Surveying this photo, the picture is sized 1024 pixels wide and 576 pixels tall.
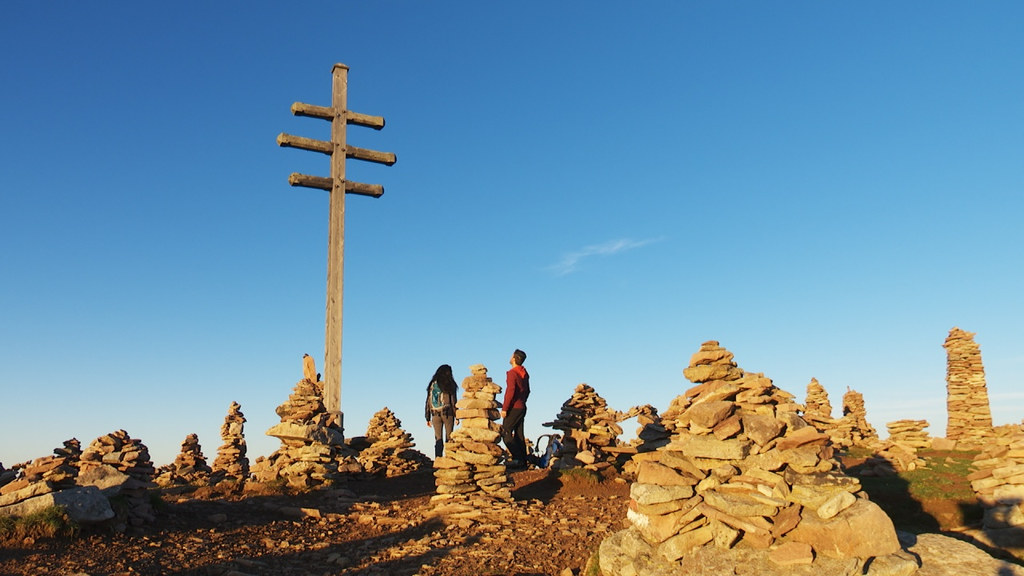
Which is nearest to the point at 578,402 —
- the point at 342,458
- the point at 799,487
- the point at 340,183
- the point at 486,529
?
the point at 342,458

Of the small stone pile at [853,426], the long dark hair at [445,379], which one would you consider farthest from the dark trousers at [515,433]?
the small stone pile at [853,426]

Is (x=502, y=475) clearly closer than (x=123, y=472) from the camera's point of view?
No

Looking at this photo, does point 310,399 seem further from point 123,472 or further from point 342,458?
point 123,472

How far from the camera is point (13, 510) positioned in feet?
29.3

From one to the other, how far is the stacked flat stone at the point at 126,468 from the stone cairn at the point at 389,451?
551 cm

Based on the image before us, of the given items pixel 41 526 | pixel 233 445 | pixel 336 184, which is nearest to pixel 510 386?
pixel 336 184

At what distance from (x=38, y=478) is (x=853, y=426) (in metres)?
26.8

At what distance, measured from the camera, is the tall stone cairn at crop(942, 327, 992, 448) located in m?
26.6

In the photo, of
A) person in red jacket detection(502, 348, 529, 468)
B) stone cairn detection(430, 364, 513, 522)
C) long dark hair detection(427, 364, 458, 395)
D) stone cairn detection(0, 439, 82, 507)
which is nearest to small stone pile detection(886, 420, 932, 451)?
person in red jacket detection(502, 348, 529, 468)

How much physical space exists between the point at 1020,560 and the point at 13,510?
12788 millimetres

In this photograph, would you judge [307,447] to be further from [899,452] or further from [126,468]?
[899,452]

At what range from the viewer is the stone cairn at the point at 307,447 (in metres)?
13.8

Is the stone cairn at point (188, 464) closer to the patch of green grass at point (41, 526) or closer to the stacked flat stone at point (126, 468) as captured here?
the stacked flat stone at point (126, 468)

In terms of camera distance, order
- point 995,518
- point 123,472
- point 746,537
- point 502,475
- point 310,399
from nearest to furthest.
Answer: point 746,537
point 995,518
point 123,472
point 502,475
point 310,399
